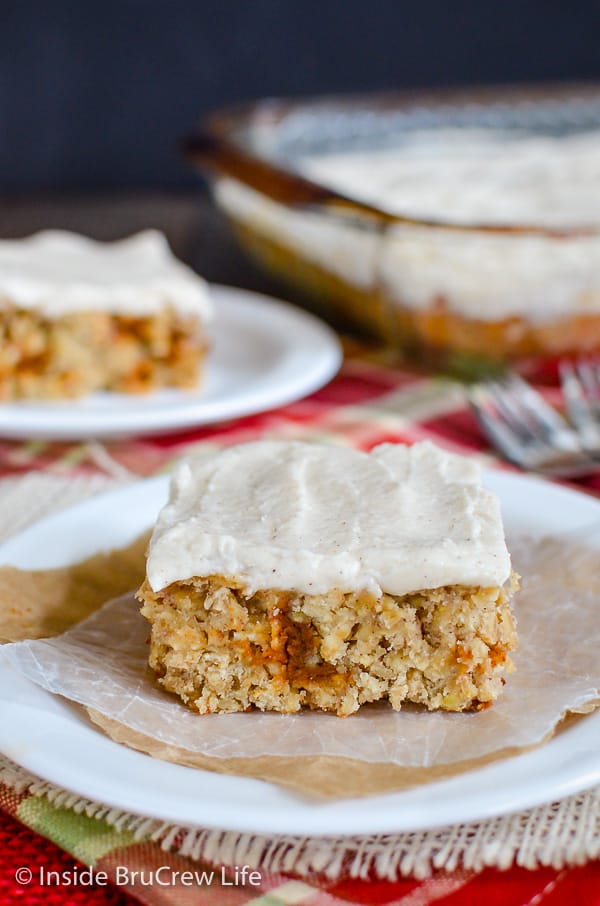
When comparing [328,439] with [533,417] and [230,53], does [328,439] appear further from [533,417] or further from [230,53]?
[230,53]

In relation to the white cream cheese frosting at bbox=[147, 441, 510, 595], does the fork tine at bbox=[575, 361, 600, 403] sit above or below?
below

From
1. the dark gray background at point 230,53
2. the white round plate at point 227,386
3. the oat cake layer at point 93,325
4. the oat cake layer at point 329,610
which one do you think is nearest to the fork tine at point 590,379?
the white round plate at point 227,386

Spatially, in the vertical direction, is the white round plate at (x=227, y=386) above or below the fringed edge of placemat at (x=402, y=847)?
below

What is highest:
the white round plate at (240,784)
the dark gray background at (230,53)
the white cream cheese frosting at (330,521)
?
the white cream cheese frosting at (330,521)

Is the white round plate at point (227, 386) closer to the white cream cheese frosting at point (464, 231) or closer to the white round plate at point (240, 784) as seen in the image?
the white cream cheese frosting at point (464, 231)

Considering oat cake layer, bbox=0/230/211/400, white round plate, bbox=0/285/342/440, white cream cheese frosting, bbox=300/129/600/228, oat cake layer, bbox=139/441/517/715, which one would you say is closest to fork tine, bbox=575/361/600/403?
white cream cheese frosting, bbox=300/129/600/228

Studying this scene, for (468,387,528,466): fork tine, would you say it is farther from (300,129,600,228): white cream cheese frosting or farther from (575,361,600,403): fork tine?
(300,129,600,228): white cream cheese frosting

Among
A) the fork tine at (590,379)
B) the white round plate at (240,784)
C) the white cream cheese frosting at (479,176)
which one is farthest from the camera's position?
the white cream cheese frosting at (479,176)

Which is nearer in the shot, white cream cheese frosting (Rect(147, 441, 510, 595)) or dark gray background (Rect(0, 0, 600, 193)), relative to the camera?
white cream cheese frosting (Rect(147, 441, 510, 595))
